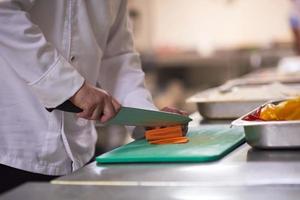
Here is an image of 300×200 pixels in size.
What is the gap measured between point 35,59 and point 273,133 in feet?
1.30

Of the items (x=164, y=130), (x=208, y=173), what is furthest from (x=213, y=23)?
(x=208, y=173)

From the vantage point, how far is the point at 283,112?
94cm

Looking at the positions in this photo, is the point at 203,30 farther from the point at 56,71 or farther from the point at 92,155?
the point at 56,71

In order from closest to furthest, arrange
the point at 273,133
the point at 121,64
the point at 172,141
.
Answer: the point at 273,133, the point at 172,141, the point at 121,64

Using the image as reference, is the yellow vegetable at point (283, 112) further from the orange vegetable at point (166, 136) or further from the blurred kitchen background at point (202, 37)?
the blurred kitchen background at point (202, 37)

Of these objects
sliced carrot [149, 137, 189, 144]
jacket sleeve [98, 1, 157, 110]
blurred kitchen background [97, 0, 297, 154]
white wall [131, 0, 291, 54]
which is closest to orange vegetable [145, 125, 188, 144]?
sliced carrot [149, 137, 189, 144]

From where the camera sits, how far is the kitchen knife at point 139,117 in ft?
3.04

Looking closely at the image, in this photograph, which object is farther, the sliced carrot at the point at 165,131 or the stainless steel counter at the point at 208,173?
the sliced carrot at the point at 165,131

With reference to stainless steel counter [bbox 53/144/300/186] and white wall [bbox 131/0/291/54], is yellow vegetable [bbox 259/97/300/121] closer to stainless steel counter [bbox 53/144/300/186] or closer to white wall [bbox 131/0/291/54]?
stainless steel counter [bbox 53/144/300/186]

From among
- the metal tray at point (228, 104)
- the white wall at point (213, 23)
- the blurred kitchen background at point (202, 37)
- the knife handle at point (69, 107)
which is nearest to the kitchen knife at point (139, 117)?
the knife handle at point (69, 107)

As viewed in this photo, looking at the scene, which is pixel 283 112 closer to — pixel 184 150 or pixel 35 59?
pixel 184 150

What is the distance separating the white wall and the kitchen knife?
3462mm

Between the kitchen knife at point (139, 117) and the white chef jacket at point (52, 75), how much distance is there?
0.9 inches

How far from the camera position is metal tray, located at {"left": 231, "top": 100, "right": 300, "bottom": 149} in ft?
2.89
